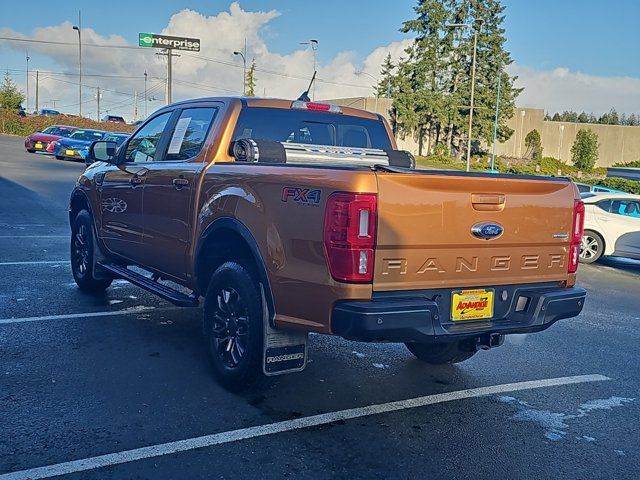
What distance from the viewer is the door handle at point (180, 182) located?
534cm

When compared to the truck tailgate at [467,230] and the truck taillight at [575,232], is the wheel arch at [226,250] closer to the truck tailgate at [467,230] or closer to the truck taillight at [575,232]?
the truck tailgate at [467,230]

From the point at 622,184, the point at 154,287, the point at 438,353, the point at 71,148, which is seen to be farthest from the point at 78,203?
the point at 622,184

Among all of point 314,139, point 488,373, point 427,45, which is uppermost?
point 427,45

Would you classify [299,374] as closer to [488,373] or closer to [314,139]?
[488,373]

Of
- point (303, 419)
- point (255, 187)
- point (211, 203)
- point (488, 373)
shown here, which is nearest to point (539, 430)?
point (488, 373)

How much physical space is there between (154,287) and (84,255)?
6.97 feet

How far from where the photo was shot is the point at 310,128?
5.71m

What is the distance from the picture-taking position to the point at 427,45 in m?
51.3

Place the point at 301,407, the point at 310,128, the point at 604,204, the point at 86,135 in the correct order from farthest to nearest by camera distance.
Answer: the point at 86,135 < the point at 604,204 < the point at 310,128 < the point at 301,407

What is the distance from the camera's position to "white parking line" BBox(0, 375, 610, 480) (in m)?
3.54

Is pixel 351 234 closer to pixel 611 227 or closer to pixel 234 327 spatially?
pixel 234 327

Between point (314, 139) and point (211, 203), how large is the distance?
48.4 inches

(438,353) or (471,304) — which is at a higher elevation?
(471,304)

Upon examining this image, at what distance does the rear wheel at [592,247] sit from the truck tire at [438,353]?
868 cm
